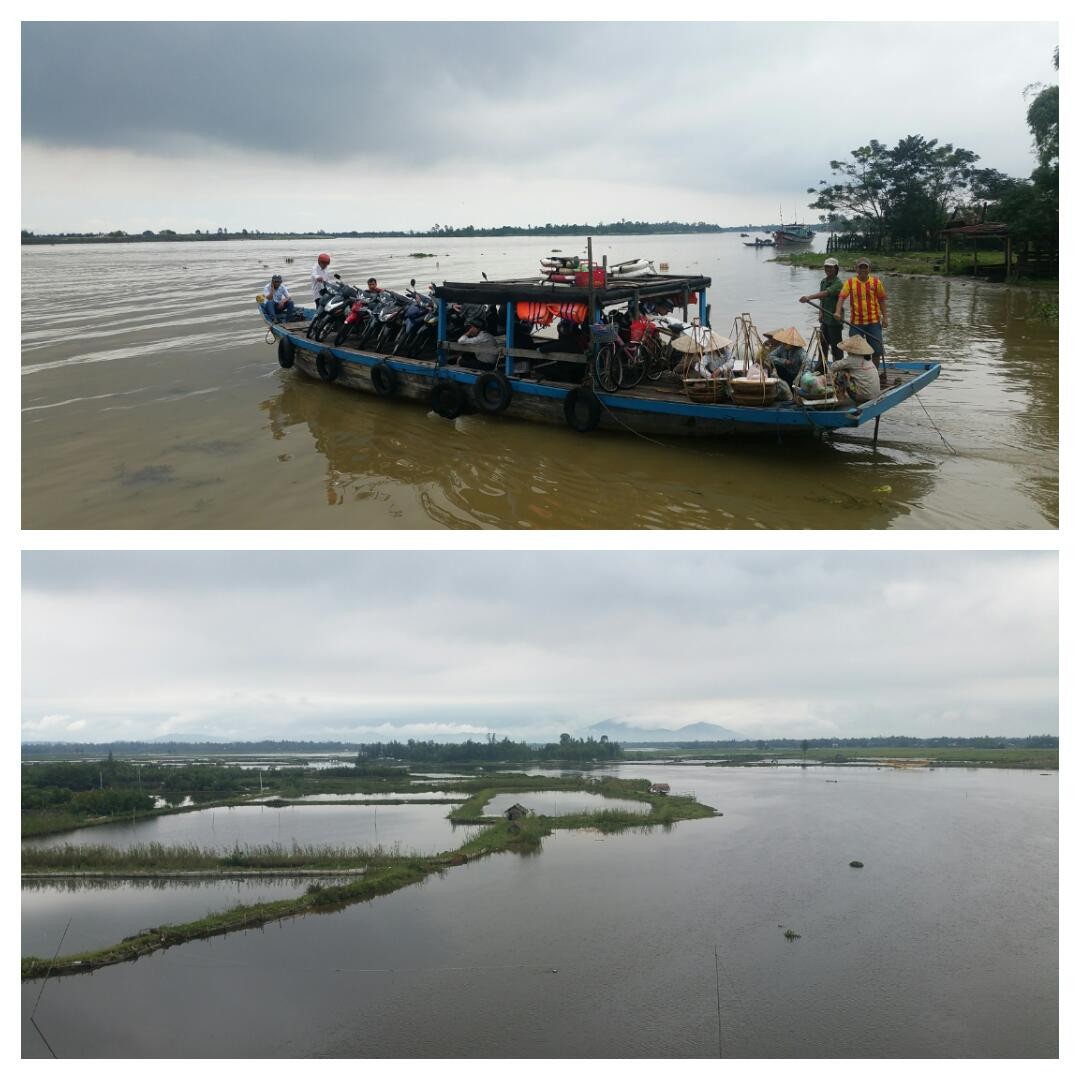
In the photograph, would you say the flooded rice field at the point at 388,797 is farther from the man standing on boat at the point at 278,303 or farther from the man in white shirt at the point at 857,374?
the man in white shirt at the point at 857,374

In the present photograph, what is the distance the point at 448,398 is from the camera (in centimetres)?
891

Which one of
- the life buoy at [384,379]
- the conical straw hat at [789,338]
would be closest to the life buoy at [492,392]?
the life buoy at [384,379]

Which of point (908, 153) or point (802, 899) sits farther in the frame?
point (908, 153)

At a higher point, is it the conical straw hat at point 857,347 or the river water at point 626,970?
the conical straw hat at point 857,347

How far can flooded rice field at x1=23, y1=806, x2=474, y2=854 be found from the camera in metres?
17.3

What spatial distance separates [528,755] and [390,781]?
38.7ft

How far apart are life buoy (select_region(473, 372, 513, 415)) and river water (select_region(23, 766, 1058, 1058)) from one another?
21.6 ft

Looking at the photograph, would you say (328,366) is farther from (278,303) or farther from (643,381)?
(643,381)

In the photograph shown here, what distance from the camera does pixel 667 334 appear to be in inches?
317

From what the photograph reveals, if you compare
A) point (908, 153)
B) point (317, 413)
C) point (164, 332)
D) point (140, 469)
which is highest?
point (908, 153)

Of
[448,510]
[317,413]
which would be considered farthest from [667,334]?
[317,413]

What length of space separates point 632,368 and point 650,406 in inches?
24.2

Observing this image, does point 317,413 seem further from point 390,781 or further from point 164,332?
point 390,781

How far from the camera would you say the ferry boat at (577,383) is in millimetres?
7047
